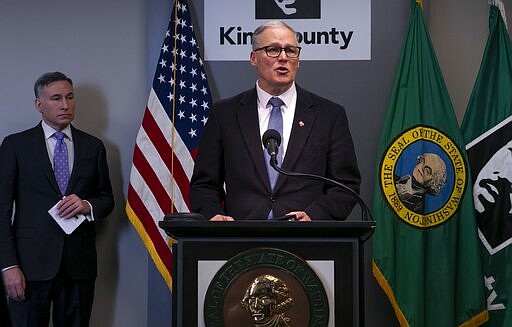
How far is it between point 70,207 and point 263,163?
1.90 meters

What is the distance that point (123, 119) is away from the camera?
520cm

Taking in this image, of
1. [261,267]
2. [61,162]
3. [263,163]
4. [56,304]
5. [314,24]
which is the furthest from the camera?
[314,24]

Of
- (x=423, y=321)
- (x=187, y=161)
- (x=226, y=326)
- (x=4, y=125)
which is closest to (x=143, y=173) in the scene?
(x=187, y=161)

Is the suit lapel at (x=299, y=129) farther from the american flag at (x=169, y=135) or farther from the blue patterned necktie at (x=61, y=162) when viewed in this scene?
the blue patterned necktie at (x=61, y=162)

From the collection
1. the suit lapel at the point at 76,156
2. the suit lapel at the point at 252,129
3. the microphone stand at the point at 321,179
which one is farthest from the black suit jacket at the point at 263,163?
the suit lapel at the point at 76,156

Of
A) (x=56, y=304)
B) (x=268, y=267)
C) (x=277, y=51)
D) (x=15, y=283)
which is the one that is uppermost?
(x=277, y=51)

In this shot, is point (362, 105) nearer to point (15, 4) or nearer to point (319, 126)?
point (319, 126)

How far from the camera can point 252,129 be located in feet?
10.3

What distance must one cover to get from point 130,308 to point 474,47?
8.49ft

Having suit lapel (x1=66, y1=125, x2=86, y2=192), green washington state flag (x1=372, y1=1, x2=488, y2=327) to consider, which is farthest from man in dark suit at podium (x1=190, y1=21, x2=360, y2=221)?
suit lapel (x1=66, y1=125, x2=86, y2=192)

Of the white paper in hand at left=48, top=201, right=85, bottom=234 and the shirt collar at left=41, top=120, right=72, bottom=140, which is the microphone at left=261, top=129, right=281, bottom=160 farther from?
the shirt collar at left=41, top=120, right=72, bottom=140

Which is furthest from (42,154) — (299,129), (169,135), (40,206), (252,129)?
(299,129)

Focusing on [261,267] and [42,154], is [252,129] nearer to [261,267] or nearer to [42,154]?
[261,267]

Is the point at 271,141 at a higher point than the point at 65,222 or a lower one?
higher
